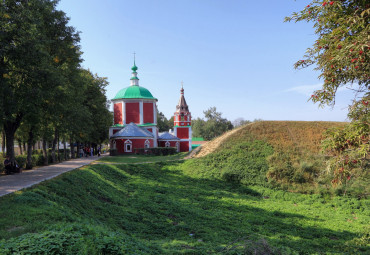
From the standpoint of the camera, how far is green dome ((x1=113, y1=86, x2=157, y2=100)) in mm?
45081

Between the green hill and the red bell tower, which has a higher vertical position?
the red bell tower

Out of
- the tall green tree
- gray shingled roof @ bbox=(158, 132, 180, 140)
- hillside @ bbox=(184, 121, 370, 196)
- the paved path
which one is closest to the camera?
the paved path

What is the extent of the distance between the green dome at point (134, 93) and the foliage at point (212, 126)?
1353 inches

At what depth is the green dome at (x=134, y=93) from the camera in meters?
45.1

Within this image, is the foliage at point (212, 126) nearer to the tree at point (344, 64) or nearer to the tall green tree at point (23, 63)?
the tall green tree at point (23, 63)

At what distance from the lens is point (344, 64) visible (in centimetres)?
561

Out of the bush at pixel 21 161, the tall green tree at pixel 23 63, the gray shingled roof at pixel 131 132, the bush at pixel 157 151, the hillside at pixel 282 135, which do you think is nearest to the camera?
the tall green tree at pixel 23 63

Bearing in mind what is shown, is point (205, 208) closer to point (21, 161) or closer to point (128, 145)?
point (21, 161)

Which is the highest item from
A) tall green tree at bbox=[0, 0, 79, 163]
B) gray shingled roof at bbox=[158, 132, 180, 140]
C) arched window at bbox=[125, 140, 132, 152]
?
tall green tree at bbox=[0, 0, 79, 163]

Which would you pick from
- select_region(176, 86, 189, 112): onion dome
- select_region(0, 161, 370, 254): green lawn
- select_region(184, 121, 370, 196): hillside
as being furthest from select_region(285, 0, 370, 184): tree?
select_region(176, 86, 189, 112): onion dome

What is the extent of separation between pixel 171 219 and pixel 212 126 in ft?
219

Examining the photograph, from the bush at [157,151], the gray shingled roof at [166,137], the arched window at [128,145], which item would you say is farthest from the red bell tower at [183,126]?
the bush at [157,151]

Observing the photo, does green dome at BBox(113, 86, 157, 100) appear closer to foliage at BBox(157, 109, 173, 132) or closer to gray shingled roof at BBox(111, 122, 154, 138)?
gray shingled roof at BBox(111, 122, 154, 138)

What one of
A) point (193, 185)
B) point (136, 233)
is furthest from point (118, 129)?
point (136, 233)
